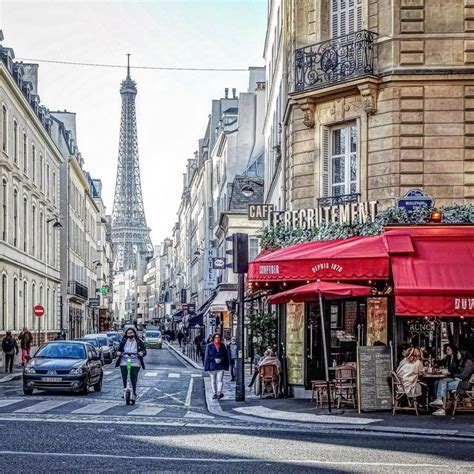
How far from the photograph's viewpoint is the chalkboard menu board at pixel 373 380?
64.5 ft

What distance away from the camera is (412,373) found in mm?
19328

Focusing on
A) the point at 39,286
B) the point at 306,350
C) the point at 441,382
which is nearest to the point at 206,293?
the point at 39,286

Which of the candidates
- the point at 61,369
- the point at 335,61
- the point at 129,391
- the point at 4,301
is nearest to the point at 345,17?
the point at 335,61

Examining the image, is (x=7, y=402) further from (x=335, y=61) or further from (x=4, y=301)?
(x=4, y=301)

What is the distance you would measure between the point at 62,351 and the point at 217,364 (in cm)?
464

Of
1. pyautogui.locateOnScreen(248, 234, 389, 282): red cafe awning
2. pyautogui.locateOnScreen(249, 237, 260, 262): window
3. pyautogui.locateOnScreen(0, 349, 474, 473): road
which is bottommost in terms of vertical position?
pyautogui.locateOnScreen(0, 349, 474, 473): road

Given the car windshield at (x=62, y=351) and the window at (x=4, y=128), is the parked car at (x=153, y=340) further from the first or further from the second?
the car windshield at (x=62, y=351)

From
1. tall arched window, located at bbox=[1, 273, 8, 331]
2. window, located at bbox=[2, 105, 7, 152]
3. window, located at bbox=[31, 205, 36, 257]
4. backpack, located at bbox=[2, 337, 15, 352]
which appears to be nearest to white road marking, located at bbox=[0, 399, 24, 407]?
backpack, located at bbox=[2, 337, 15, 352]

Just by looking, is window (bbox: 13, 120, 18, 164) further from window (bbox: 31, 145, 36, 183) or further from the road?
the road

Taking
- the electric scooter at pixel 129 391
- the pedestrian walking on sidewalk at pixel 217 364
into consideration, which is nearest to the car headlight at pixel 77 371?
the electric scooter at pixel 129 391

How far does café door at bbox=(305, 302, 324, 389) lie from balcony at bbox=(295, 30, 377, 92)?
514 cm

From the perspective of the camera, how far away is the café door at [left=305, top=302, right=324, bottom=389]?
23.5 m

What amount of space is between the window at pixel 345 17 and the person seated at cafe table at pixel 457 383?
8.13m

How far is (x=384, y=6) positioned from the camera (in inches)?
882
